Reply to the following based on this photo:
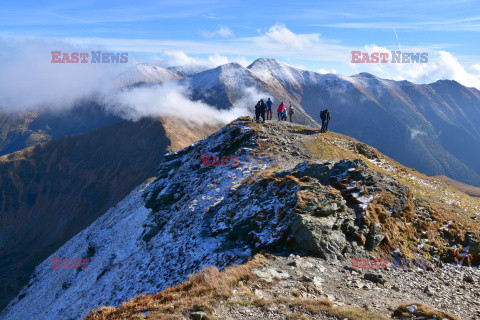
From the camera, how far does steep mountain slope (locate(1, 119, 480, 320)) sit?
56.8ft

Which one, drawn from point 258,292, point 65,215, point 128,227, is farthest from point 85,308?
point 65,215

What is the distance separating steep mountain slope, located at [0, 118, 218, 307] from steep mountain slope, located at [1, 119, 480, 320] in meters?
119

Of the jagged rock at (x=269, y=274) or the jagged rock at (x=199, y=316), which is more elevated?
the jagged rock at (x=199, y=316)

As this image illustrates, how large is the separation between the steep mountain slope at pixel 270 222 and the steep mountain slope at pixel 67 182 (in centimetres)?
11884

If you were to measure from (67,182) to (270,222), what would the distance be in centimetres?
20040

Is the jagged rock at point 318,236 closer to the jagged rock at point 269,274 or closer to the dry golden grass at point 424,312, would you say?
the jagged rock at point 269,274

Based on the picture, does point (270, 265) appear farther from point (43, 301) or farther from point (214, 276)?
point (43, 301)

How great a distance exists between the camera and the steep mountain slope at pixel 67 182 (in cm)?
13838

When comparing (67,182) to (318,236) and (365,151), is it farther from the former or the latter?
(318,236)

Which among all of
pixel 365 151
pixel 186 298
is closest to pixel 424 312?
pixel 186 298

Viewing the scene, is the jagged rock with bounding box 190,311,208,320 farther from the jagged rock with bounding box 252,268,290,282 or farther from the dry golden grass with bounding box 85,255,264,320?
the jagged rock with bounding box 252,268,290,282

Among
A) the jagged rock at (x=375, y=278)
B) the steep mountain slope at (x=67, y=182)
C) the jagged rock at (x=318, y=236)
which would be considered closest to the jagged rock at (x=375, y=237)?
the jagged rock at (x=318, y=236)

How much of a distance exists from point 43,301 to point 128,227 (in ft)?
57.0

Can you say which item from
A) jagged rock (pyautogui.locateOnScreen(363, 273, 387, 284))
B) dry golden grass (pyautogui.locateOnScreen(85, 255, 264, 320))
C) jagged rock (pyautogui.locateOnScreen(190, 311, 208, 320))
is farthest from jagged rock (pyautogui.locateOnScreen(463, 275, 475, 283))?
jagged rock (pyautogui.locateOnScreen(190, 311, 208, 320))
